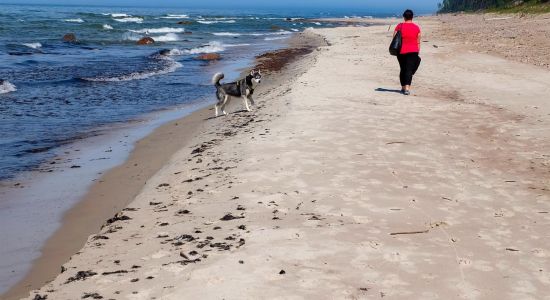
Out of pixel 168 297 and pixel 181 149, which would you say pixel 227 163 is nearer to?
pixel 181 149

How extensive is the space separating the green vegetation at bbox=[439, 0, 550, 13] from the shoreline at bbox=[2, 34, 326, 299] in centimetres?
4109

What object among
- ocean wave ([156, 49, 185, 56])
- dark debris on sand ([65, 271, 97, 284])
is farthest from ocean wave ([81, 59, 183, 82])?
dark debris on sand ([65, 271, 97, 284])

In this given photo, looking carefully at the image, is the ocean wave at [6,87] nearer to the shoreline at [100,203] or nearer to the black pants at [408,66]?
the shoreline at [100,203]

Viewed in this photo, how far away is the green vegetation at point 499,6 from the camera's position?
1893 inches

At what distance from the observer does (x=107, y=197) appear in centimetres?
687

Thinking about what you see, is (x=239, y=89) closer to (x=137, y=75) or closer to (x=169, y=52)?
(x=137, y=75)

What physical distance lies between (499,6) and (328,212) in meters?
73.6

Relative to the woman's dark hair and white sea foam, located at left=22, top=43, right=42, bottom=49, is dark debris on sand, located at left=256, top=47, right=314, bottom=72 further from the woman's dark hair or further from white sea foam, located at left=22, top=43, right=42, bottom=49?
white sea foam, located at left=22, top=43, right=42, bottom=49

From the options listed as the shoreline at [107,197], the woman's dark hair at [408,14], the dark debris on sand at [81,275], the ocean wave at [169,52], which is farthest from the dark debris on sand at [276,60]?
the dark debris on sand at [81,275]

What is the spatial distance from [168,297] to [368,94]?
9.22 meters

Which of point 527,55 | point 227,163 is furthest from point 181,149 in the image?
point 527,55

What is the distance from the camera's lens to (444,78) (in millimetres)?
15398

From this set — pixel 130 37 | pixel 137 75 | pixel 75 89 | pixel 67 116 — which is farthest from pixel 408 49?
pixel 130 37

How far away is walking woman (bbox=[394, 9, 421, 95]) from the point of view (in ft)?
40.2
